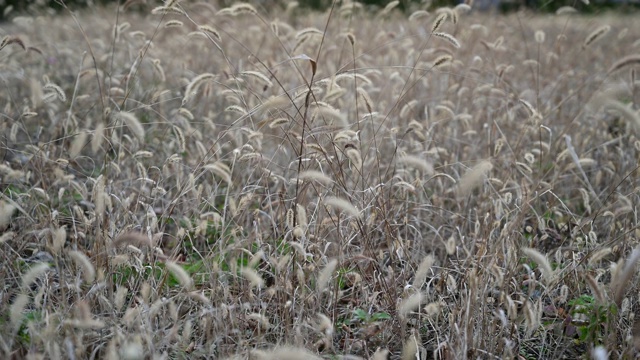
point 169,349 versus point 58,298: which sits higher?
point 58,298

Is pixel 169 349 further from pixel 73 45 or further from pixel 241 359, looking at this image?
pixel 73 45

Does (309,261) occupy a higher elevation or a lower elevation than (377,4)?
higher

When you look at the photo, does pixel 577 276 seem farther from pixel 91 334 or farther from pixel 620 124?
pixel 620 124

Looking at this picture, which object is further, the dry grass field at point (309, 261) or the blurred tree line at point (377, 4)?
the blurred tree line at point (377, 4)

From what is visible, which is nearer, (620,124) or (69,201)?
(69,201)

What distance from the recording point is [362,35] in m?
5.73

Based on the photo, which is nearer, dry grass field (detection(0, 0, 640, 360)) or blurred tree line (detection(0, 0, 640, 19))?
dry grass field (detection(0, 0, 640, 360))

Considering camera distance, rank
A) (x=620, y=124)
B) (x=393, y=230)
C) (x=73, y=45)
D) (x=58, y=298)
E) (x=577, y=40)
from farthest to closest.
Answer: (x=577, y=40) < (x=73, y=45) < (x=620, y=124) < (x=393, y=230) < (x=58, y=298)

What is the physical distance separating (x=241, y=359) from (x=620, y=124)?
10.4ft

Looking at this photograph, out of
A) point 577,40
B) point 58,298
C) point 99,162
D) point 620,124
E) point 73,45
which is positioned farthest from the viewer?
point 577,40

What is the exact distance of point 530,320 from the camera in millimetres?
1774

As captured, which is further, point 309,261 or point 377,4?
point 377,4

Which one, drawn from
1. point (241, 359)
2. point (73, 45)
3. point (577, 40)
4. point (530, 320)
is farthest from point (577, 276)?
point (73, 45)

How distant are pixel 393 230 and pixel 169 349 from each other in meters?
1.04
